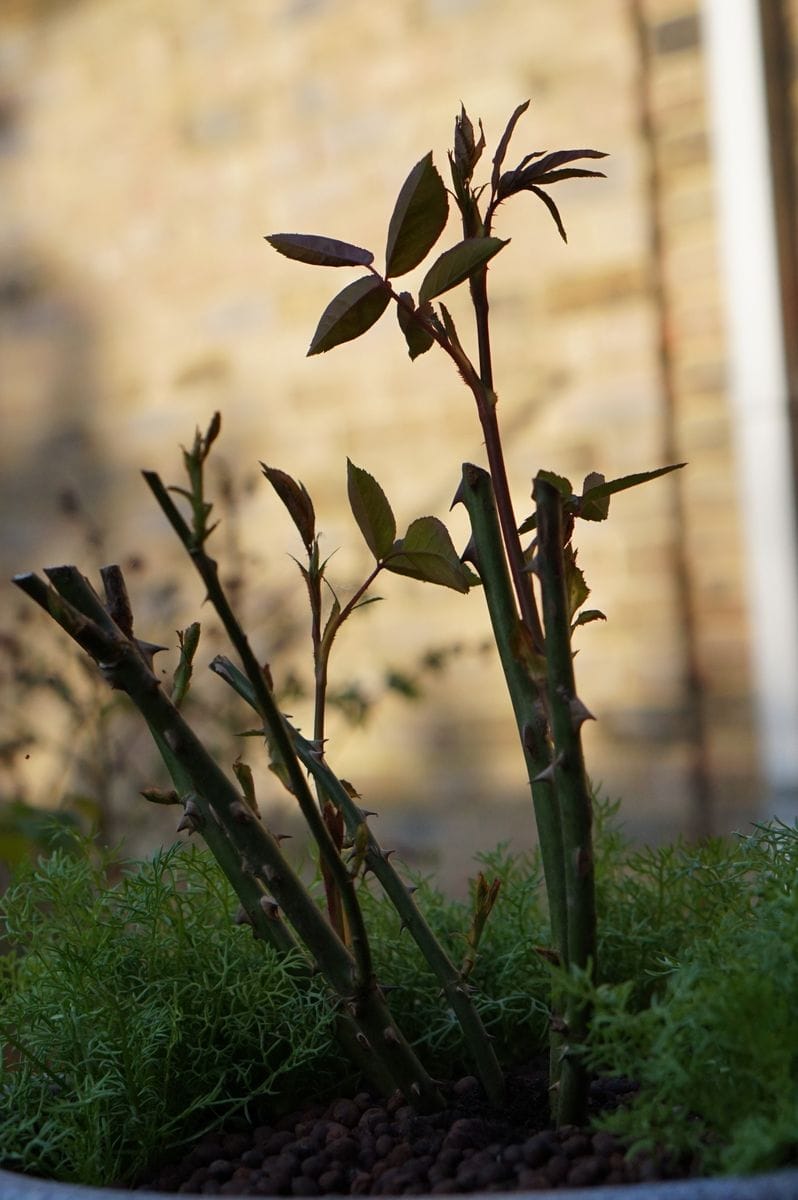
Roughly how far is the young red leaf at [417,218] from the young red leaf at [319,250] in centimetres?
1

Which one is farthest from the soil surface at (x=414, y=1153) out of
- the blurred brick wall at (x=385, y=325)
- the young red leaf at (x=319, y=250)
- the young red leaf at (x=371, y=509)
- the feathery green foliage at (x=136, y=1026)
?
the blurred brick wall at (x=385, y=325)

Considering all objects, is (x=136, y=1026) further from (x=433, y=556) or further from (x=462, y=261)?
(x=462, y=261)

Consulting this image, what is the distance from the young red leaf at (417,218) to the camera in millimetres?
502

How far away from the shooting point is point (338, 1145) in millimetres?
493

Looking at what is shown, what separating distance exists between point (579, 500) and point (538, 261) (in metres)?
1.55

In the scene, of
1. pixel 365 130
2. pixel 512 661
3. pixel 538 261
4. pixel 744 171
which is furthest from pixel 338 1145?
pixel 365 130

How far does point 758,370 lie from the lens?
175 cm

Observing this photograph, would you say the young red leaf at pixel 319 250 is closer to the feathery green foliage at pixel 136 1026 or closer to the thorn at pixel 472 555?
the thorn at pixel 472 555

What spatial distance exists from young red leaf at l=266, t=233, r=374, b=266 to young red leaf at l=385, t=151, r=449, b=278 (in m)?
0.01

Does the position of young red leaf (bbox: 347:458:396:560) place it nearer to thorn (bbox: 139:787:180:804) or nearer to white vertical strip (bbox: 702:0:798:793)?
thorn (bbox: 139:787:180:804)

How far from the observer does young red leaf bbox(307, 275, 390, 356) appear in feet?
1.67

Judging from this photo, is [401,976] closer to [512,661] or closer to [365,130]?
[512,661]

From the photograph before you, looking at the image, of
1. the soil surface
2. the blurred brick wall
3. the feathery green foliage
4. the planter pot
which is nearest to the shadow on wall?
the blurred brick wall

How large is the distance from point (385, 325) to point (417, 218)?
1636 millimetres
